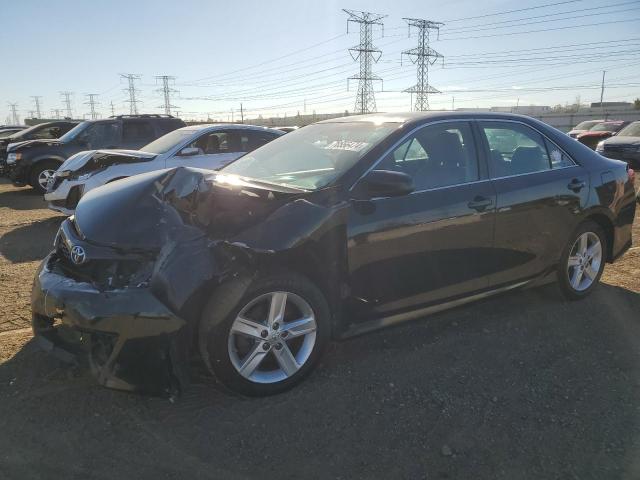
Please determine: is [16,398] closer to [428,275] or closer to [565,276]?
[428,275]

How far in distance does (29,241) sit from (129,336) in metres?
5.30

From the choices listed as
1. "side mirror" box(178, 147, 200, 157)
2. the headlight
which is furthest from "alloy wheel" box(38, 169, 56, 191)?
"side mirror" box(178, 147, 200, 157)

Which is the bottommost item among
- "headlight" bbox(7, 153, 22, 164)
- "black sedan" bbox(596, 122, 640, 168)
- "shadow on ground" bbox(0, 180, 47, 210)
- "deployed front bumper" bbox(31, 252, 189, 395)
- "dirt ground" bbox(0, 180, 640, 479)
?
"dirt ground" bbox(0, 180, 640, 479)

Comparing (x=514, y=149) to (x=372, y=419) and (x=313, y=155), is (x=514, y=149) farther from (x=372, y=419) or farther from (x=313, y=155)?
(x=372, y=419)

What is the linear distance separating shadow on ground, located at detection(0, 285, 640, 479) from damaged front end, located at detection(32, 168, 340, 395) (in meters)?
0.32

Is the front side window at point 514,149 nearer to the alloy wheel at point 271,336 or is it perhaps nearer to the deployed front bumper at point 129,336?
Answer: the alloy wheel at point 271,336

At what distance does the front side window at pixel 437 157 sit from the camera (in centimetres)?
362

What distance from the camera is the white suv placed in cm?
764

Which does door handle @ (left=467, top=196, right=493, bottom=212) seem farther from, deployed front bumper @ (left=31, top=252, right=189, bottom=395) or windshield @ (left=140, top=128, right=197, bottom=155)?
windshield @ (left=140, top=128, right=197, bottom=155)

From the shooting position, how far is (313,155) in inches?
150

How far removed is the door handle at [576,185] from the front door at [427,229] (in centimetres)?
98

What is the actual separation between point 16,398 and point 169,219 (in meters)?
1.39

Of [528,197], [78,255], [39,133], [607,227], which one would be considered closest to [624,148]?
[607,227]

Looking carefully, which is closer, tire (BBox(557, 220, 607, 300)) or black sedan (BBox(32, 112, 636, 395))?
black sedan (BBox(32, 112, 636, 395))
